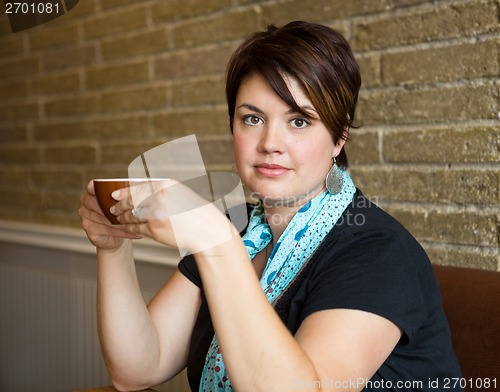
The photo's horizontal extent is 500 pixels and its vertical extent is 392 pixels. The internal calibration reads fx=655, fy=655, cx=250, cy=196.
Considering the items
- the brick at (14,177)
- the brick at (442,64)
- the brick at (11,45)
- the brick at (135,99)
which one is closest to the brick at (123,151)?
the brick at (135,99)

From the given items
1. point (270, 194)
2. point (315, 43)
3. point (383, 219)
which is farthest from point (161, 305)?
point (315, 43)

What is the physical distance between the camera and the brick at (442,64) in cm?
140

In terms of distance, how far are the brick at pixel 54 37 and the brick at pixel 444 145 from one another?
1.50 meters

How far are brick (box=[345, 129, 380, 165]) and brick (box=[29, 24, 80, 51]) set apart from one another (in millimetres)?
1368

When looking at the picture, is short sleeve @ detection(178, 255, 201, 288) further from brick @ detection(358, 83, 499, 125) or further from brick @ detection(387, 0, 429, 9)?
brick @ detection(387, 0, 429, 9)

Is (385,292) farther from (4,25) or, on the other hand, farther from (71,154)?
(4,25)

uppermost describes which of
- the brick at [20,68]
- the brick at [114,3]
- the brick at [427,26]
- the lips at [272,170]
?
the brick at [114,3]

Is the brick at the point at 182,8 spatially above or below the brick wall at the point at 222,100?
above

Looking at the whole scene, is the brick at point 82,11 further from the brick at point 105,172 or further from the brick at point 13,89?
the brick at point 105,172

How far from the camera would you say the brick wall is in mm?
1450

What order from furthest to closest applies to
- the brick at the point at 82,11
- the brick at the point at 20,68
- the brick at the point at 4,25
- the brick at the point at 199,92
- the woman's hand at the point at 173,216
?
the brick at the point at 4,25 < the brick at the point at 20,68 < the brick at the point at 82,11 < the brick at the point at 199,92 < the woman's hand at the point at 173,216

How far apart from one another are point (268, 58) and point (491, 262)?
674mm

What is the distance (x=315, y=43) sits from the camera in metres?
1.23

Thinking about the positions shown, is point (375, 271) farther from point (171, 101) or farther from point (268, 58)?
point (171, 101)
